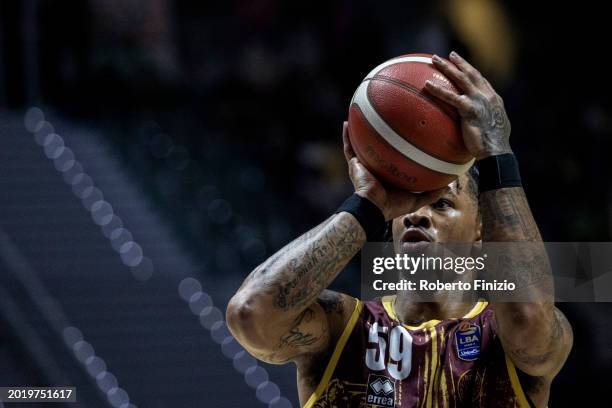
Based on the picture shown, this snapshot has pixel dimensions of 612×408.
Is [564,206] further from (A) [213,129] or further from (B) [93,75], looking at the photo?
(B) [93,75]

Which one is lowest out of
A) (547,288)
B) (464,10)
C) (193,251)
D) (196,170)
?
(193,251)

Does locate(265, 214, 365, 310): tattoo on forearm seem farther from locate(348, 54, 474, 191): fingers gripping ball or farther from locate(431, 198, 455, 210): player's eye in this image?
locate(431, 198, 455, 210): player's eye

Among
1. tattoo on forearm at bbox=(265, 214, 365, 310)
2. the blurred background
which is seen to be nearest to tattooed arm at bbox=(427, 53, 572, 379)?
tattoo on forearm at bbox=(265, 214, 365, 310)

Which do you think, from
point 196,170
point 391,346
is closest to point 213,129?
point 196,170

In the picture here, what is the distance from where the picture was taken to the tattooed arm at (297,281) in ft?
9.80

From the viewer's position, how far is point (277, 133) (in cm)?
1008

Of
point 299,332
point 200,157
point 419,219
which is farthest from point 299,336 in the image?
point 200,157

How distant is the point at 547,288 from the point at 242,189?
5841 mm

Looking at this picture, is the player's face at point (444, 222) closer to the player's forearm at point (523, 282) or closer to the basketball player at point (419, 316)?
the basketball player at point (419, 316)

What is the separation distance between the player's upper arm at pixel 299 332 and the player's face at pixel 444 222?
29cm

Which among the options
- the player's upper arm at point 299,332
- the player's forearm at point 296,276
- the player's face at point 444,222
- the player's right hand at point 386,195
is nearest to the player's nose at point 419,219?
the player's face at point 444,222

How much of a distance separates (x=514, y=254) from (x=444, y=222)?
50 cm

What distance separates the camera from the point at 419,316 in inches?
138

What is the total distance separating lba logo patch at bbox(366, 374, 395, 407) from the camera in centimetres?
320
